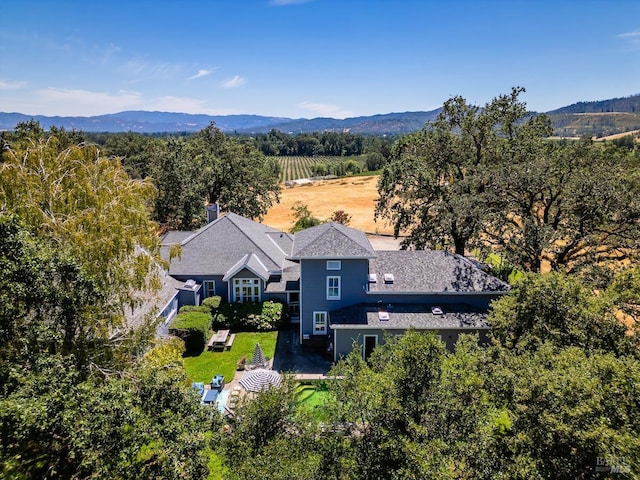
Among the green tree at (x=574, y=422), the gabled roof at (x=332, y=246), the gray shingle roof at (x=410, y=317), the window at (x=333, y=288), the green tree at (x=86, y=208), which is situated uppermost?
the green tree at (x=86, y=208)

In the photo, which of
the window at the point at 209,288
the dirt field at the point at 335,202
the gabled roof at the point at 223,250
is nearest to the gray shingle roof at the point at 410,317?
the gabled roof at the point at 223,250

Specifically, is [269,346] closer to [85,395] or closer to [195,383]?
[195,383]

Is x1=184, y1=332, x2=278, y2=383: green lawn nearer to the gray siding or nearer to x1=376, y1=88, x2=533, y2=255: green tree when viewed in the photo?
the gray siding

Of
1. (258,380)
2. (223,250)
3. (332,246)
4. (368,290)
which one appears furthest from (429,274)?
(223,250)

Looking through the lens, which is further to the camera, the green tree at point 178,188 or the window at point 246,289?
the green tree at point 178,188

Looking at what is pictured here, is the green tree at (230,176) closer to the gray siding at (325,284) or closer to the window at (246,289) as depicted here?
the window at (246,289)

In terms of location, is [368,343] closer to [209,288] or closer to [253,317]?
[253,317]

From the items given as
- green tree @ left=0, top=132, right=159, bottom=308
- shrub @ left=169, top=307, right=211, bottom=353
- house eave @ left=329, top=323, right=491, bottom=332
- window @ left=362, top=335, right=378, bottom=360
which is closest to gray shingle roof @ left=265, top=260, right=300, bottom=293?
shrub @ left=169, top=307, right=211, bottom=353
